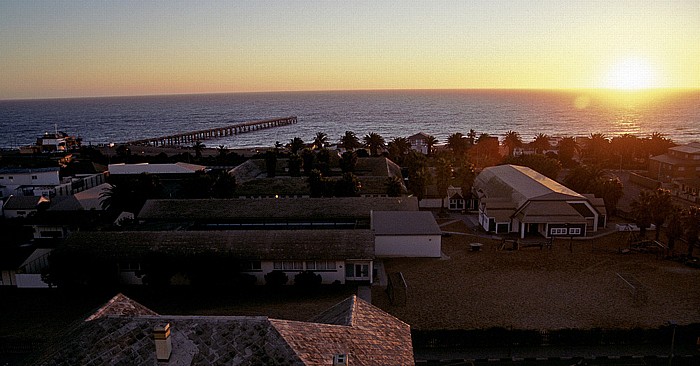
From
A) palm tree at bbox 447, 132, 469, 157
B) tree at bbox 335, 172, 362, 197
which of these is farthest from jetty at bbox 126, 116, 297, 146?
tree at bbox 335, 172, 362, 197

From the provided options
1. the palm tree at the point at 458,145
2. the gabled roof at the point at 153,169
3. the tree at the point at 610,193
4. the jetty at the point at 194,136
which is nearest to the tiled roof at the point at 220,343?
the tree at the point at 610,193

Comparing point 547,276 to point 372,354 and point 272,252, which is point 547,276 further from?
point 372,354

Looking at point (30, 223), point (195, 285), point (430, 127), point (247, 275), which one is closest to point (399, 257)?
point (247, 275)

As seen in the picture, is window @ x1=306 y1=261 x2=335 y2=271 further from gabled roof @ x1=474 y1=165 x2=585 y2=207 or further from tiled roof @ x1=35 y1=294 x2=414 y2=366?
gabled roof @ x1=474 y1=165 x2=585 y2=207

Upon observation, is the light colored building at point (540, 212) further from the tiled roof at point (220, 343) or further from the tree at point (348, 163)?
the tiled roof at point (220, 343)

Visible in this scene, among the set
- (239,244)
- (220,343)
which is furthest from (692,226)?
(220,343)

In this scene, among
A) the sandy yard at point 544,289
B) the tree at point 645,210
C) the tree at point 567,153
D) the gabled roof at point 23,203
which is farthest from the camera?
the tree at point 567,153
